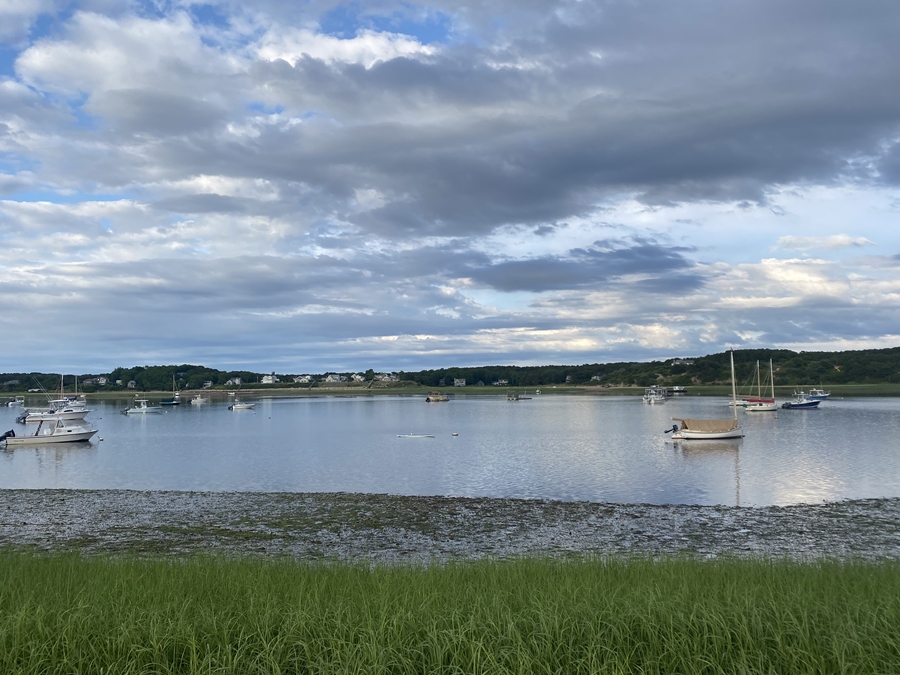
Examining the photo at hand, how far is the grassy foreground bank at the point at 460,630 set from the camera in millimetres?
6543

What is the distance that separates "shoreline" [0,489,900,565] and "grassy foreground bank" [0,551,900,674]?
26.3 feet

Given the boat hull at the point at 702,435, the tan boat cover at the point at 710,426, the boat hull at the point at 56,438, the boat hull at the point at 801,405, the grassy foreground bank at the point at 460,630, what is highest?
the grassy foreground bank at the point at 460,630

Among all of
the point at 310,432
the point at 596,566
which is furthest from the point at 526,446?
the point at 596,566

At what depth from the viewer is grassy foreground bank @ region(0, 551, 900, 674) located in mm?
6543

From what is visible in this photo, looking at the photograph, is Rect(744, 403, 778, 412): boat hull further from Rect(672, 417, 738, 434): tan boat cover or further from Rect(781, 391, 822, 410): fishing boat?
Rect(672, 417, 738, 434): tan boat cover

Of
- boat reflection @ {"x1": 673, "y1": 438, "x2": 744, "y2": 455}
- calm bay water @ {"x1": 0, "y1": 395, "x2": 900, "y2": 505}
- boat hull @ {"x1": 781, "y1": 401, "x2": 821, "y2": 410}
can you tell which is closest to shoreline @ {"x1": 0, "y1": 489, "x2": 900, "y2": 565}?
calm bay water @ {"x1": 0, "y1": 395, "x2": 900, "y2": 505}

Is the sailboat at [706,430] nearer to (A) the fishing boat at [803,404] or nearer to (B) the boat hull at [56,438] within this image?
(B) the boat hull at [56,438]

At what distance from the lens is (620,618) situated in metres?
7.22

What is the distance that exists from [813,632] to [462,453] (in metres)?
46.3

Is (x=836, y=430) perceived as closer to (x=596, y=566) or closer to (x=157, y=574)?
(x=596, y=566)

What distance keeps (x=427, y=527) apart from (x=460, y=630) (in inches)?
670

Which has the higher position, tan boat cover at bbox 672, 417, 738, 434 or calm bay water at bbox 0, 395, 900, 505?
tan boat cover at bbox 672, 417, 738, 434

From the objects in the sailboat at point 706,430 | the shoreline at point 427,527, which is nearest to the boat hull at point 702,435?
the sailboat at point 706,430

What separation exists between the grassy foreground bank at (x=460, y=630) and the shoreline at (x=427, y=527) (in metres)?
8.01
